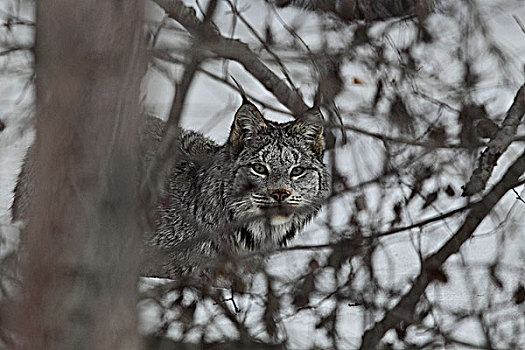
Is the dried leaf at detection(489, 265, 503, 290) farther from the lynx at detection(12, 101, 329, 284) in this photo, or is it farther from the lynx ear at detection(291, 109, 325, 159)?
the lynx ear at detection(291, 109, 325, 159)

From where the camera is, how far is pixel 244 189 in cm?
538

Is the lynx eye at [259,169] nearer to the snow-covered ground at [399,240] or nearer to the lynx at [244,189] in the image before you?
the lynx at [244,189]

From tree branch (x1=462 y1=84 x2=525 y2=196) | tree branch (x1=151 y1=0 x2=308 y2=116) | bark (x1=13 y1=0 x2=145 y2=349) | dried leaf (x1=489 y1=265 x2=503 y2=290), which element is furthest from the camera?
tree branch (x1=462 y1=84 x2=525 y2=196)

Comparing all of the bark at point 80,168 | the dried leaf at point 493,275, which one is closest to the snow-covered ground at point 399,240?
the dried leaf at point 493,275

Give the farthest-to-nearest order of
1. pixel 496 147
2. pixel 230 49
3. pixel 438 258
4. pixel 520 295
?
pixel 496 147 → pixel 438 258 → pixel 520 295 → pixel 230 49

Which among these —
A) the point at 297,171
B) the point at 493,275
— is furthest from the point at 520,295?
the point at 297,171

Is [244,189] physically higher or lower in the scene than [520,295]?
higher

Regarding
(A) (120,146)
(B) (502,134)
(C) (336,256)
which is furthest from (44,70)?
A: (B) (502,134)

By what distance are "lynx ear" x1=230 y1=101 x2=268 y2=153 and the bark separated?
138 inches

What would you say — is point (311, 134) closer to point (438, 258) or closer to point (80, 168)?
point (438, 258)

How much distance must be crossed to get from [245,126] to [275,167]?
0.32 m

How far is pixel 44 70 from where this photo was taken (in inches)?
63.1

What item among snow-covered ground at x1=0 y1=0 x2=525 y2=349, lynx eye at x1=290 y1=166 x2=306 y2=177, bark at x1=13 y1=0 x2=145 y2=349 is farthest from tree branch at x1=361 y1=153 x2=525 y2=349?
bark at x1=13 y1=0 x2=145 y2=349

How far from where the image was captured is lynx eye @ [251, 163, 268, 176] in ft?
17.4
